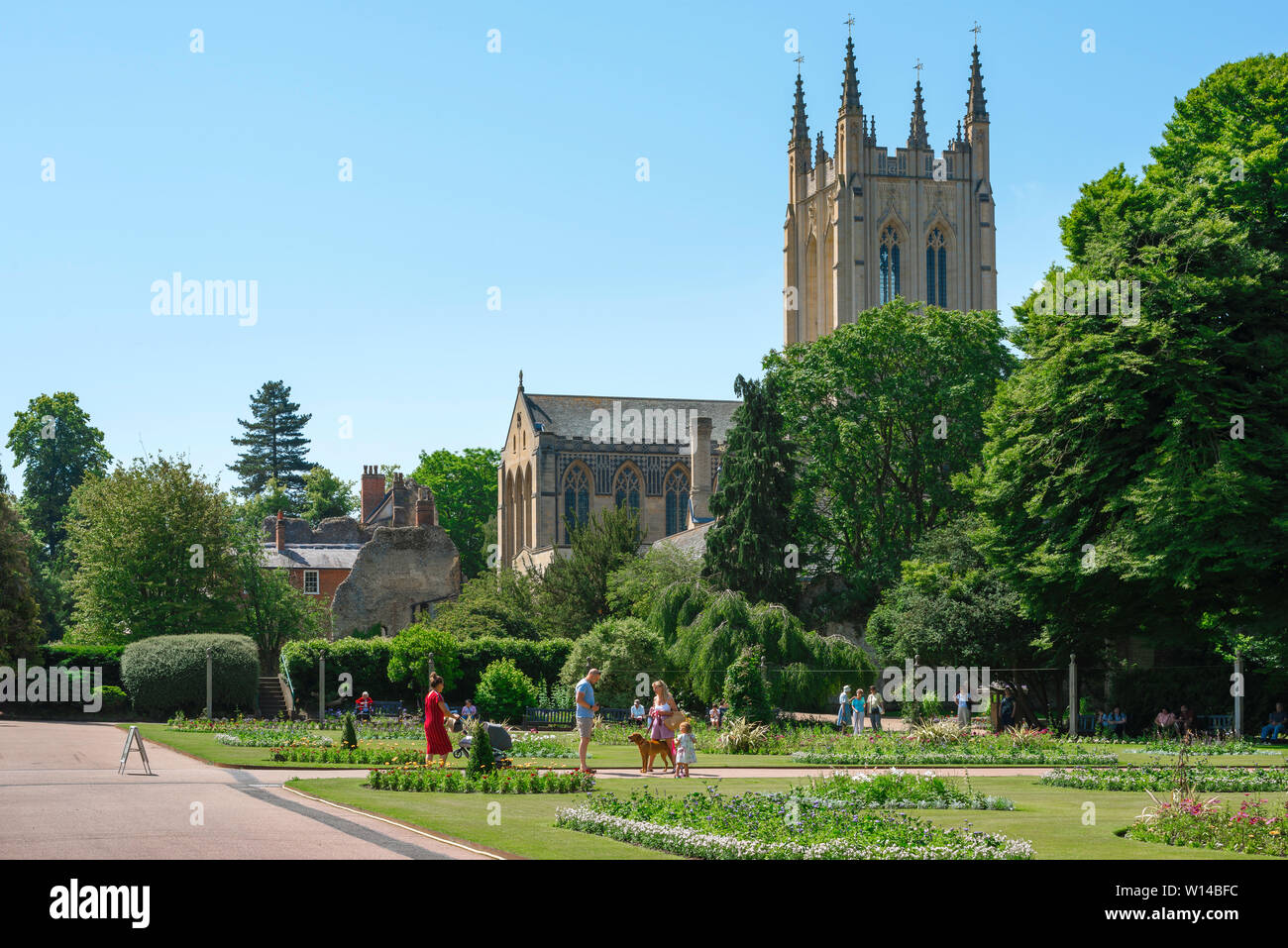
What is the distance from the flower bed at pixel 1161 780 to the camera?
18938mm

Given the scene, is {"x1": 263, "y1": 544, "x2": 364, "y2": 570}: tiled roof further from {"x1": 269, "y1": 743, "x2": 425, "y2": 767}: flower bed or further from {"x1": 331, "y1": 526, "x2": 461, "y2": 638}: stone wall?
{"x1": 269, "y1": 743, "x2": 425, "y2": 767}: flower bed

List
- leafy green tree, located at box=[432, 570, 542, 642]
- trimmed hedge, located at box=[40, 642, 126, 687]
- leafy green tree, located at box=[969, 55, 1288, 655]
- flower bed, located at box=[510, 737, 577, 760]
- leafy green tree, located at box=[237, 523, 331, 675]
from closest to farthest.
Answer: flower bed, located at box=[510, 737, 577, 760] → leafy green tree, located at box=[969, 55, 1288, 655] → trimmed hedge, located at box=[40, 642, 126, 687] → leafy green tree, located at box=[432, 570, 542, 642] → leafy green tree, located at box=[237, 523, 331, 675]

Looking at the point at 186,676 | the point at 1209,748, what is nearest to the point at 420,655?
the point at 186,676

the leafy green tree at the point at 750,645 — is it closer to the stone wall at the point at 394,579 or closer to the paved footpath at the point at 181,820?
the paved footpath at the point at 181,820

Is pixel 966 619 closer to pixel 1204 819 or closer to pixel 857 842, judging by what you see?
pixel 1204 819

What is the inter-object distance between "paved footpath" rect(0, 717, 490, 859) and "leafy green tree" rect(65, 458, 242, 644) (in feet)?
88.3

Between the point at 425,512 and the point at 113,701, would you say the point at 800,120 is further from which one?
the point at 113,701

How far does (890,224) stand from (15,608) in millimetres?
63892

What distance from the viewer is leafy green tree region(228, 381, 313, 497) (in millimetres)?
128250

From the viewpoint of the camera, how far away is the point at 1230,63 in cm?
3241

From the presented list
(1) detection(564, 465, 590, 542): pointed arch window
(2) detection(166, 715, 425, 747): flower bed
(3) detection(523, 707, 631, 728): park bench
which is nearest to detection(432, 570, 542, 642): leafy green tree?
(3) detection(523, 707, 631, 728): park bench

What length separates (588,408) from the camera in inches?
3661

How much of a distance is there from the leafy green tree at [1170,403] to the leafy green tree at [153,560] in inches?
1145
